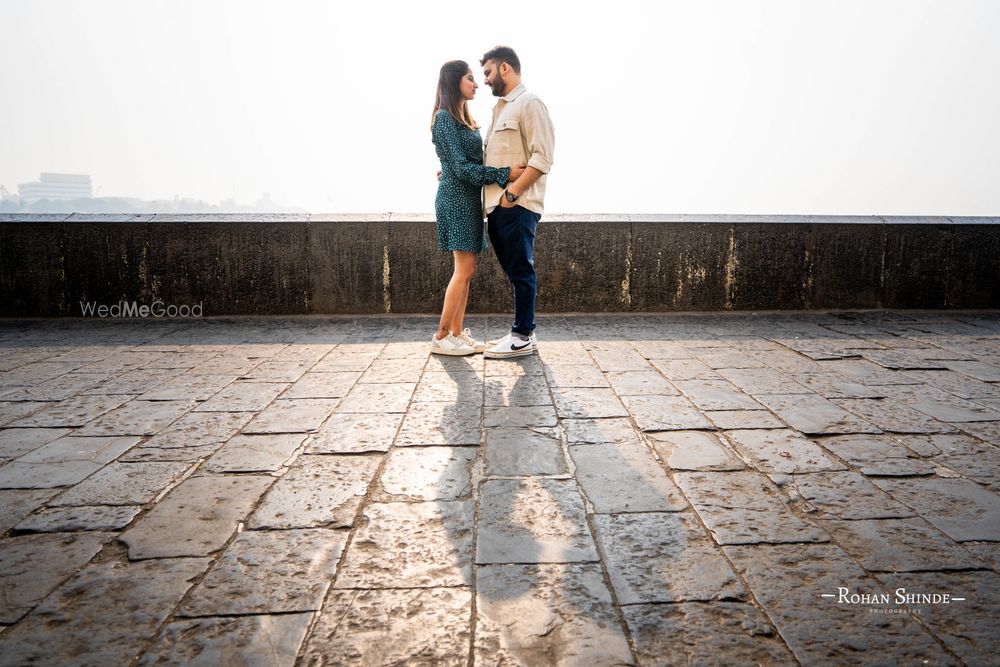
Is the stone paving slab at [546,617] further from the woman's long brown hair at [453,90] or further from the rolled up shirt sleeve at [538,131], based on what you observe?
the woman's long brown hair at [453,90]

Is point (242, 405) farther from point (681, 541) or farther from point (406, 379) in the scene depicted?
point (681, 541)

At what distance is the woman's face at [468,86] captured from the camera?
453 centimetres

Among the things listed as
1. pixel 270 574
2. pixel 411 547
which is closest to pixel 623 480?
pixel 411 547

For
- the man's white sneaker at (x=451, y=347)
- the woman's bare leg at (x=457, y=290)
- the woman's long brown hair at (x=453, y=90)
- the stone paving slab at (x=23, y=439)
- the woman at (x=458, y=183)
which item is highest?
the woman's long brown hair at (x=453, y=90)

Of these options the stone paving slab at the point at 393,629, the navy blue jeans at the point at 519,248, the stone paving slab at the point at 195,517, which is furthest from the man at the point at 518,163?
the stone paving slab at the point at 393,629

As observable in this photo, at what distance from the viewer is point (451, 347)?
15.9 feet

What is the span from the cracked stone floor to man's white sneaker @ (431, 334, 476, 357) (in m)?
0.35

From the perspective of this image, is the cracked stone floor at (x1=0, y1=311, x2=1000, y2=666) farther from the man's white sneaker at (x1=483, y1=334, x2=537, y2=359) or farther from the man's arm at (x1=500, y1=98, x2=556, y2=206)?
the man's arm at (x1=500, y1=98, x2=556, y2=206)

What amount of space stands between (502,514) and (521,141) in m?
2.86

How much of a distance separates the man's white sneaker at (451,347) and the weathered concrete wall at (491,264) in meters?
1.55

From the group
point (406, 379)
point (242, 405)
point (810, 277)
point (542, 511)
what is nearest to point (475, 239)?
point (406, 379)

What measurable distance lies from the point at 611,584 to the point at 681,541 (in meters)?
0.35

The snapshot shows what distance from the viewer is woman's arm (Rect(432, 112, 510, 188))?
14.8ft

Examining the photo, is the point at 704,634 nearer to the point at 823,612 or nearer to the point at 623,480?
the point at 823,612
